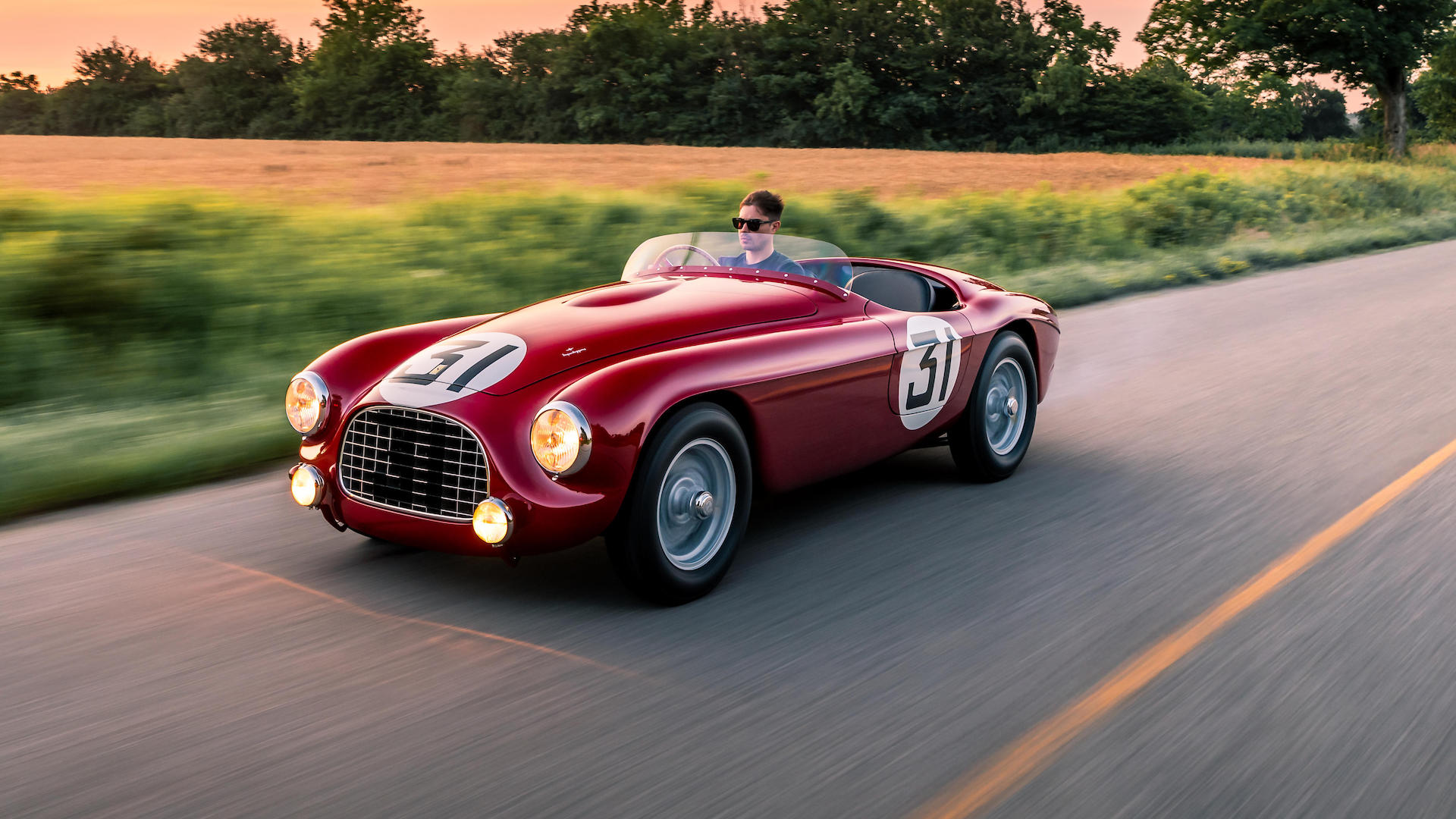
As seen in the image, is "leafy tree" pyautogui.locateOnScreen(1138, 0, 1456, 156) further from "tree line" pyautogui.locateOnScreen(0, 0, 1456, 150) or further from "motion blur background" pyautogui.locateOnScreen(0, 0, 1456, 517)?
"tree line" pyautogui.locateOnScreen(0, 0, 1456, 150)

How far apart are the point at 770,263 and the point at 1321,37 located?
141ft

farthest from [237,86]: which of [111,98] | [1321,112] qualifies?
[1321,112]

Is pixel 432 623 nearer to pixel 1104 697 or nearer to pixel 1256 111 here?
pixel 1104 697

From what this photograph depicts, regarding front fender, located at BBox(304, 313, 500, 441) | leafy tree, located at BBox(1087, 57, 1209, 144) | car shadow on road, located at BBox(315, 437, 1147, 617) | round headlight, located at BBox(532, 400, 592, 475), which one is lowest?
car shadow on road, located at BBox(315, 437, 1147, 617)

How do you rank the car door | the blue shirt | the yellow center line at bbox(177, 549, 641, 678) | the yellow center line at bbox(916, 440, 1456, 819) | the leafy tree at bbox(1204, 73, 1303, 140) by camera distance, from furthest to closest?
the leafy tree at bbox(1204, 73, 1303, 140) → the blue shirt → the car door → the yellow center line at bbox(177, 549, 641, 678) → the yellow center line at bbox(916, 440, 1456, 819)

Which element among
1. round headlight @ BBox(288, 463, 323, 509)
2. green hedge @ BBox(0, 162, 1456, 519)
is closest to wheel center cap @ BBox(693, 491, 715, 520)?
round headlight @ BBox(288, 463, 323, 509)

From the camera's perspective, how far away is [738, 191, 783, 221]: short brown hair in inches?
223

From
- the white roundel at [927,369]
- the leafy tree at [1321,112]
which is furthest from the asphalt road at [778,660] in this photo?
the leafy tree at [1321,112]

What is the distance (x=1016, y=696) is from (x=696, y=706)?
0.90 meters

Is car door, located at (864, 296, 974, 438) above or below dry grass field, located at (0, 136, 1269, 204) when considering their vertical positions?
below

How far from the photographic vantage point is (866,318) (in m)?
5.29

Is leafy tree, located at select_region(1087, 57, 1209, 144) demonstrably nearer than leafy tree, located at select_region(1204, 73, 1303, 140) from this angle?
Yes

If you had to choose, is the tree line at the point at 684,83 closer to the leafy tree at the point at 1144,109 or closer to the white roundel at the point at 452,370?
the leafy tree at the point at 1144,109

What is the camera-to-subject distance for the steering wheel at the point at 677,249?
5656 millimetres
